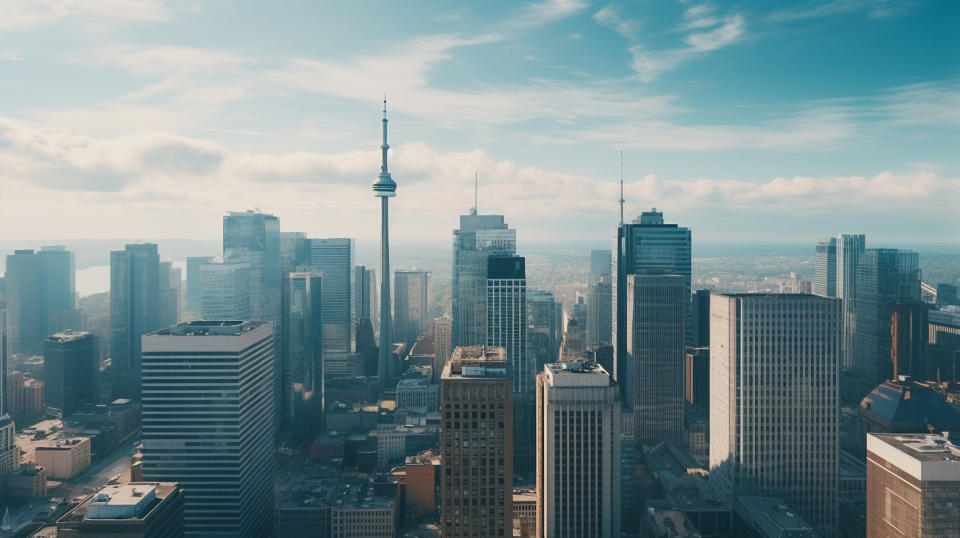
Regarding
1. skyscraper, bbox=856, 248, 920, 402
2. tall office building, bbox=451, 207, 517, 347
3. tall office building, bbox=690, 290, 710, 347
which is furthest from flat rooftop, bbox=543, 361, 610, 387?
tall office building, bbox=690, 290, 710, 347

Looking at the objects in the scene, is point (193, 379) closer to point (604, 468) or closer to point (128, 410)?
point (604, 468)

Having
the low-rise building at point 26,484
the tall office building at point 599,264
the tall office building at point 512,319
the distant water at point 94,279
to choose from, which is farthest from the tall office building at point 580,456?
the distant water at point 94,279

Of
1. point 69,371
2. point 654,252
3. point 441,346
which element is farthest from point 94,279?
point 654,252

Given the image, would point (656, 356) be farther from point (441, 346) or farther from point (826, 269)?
point (441, 346)

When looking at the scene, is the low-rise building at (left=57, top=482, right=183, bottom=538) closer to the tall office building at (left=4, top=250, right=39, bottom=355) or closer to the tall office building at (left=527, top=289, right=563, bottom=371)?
the tall office building at (left=527, top=289, right=563, bottom=371)

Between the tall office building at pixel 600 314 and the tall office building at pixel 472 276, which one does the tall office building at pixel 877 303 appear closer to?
the tall office building at pixel 600 314

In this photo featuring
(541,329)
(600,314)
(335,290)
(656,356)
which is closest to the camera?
(656,356)
